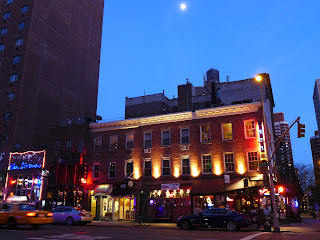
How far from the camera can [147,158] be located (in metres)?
32.7

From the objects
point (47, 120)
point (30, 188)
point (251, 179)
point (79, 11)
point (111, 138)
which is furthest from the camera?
point (79, 11)

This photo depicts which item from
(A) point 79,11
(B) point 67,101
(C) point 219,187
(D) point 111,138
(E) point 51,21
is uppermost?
(A) point 79,11

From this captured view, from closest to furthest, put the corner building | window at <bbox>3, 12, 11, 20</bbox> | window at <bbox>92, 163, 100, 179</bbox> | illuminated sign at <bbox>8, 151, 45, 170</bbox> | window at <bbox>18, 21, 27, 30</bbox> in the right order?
the corner building, window at <bbox>92, 163, 100, 179</bbox>, illuminated sign at <bbox>8, 151, 45, 170</bbox>, window at <bbox>18, 21, 27, 30</bbox>, window at <bbox>3, 12, 11, 20</bbox>

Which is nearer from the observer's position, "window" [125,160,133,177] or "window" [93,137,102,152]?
"window" [125,160,133,177]

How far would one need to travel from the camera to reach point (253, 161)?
2839cm

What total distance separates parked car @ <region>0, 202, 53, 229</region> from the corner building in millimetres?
13961

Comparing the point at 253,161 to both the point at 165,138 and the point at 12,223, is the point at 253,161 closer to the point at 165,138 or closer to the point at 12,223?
the point at 165,138

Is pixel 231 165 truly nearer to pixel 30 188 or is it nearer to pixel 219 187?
pixel 219 187

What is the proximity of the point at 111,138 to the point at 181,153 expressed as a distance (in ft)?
29.3

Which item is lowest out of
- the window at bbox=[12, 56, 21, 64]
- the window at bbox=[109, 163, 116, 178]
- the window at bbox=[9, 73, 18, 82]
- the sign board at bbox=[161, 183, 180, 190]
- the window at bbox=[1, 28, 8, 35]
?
the sign board at bbox=[161, 183, 180, 190]

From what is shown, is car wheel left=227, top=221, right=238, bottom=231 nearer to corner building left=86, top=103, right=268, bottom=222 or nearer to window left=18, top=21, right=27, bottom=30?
corner building left=86, top=103, right=268, bottom=222

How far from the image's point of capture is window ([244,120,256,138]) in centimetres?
2919

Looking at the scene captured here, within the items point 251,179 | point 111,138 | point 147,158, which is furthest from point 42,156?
point 251,179

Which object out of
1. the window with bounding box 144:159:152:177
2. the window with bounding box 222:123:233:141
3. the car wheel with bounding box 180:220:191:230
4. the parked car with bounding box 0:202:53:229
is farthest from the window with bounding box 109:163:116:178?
the parked car with bounding box 0:202:53:229
